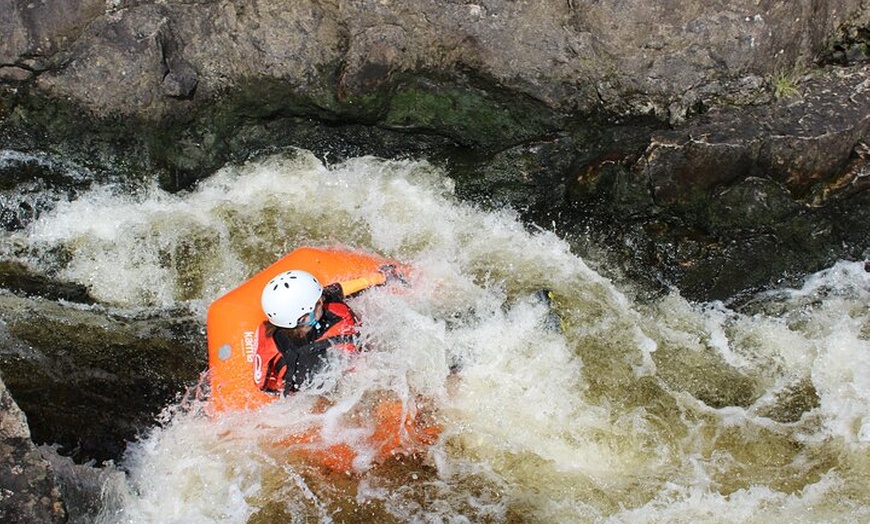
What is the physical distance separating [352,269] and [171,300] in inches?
64.0

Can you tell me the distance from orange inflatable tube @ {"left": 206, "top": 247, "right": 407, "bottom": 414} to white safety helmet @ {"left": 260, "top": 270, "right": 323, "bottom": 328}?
33cm

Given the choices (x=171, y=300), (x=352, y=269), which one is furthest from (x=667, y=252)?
(x=171, y=300)

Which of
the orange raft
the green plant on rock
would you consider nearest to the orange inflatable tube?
the orange raft

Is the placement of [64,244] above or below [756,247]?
below

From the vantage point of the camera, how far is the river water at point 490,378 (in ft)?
19.1

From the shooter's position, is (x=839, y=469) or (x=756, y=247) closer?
(x=839, y=469)

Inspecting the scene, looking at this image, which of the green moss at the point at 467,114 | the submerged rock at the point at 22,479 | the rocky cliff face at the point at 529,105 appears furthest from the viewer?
the green moss at the point at 467,114

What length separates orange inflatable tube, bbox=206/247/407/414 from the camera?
6.04 m

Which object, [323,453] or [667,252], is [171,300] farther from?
[667,252]

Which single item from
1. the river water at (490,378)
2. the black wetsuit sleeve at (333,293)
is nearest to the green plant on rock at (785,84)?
the river water at (490,378)

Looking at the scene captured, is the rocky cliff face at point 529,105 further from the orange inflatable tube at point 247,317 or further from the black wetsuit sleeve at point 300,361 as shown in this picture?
the black wetsuit sleeve at point 300,361

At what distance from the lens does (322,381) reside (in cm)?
609

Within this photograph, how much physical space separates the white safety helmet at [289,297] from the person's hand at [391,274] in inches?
23.6

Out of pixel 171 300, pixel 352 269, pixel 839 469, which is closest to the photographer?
pixel 839 469
